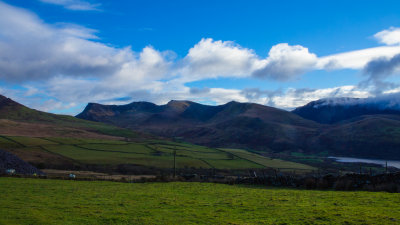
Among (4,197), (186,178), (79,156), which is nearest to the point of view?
(4,197)

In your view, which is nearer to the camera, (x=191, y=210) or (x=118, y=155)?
(x=191, y=210)

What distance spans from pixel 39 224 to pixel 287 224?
13747 millimetres

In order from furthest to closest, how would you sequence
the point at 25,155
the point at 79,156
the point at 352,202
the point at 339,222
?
the point at 79,156, the point at 25,155, the point at 352,202, the point at 339,222

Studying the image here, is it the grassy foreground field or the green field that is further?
the green field

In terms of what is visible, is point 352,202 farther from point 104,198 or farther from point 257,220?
point 104,198

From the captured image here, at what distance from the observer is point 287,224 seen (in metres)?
17.1

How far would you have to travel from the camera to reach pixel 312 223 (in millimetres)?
17266

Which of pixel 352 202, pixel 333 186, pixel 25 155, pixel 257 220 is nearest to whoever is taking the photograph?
pixel 257 220

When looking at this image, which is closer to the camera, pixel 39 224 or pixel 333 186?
pixel 39 224

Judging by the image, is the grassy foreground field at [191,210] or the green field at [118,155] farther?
the green field at [118,155]

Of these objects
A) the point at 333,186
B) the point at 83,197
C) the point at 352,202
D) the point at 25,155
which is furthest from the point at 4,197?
the point at 25,155

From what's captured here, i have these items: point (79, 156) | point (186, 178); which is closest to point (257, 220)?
point (186, 178)

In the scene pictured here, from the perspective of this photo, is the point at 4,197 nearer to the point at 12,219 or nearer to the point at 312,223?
the point at 12,219

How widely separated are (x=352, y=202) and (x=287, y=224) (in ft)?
31.5
